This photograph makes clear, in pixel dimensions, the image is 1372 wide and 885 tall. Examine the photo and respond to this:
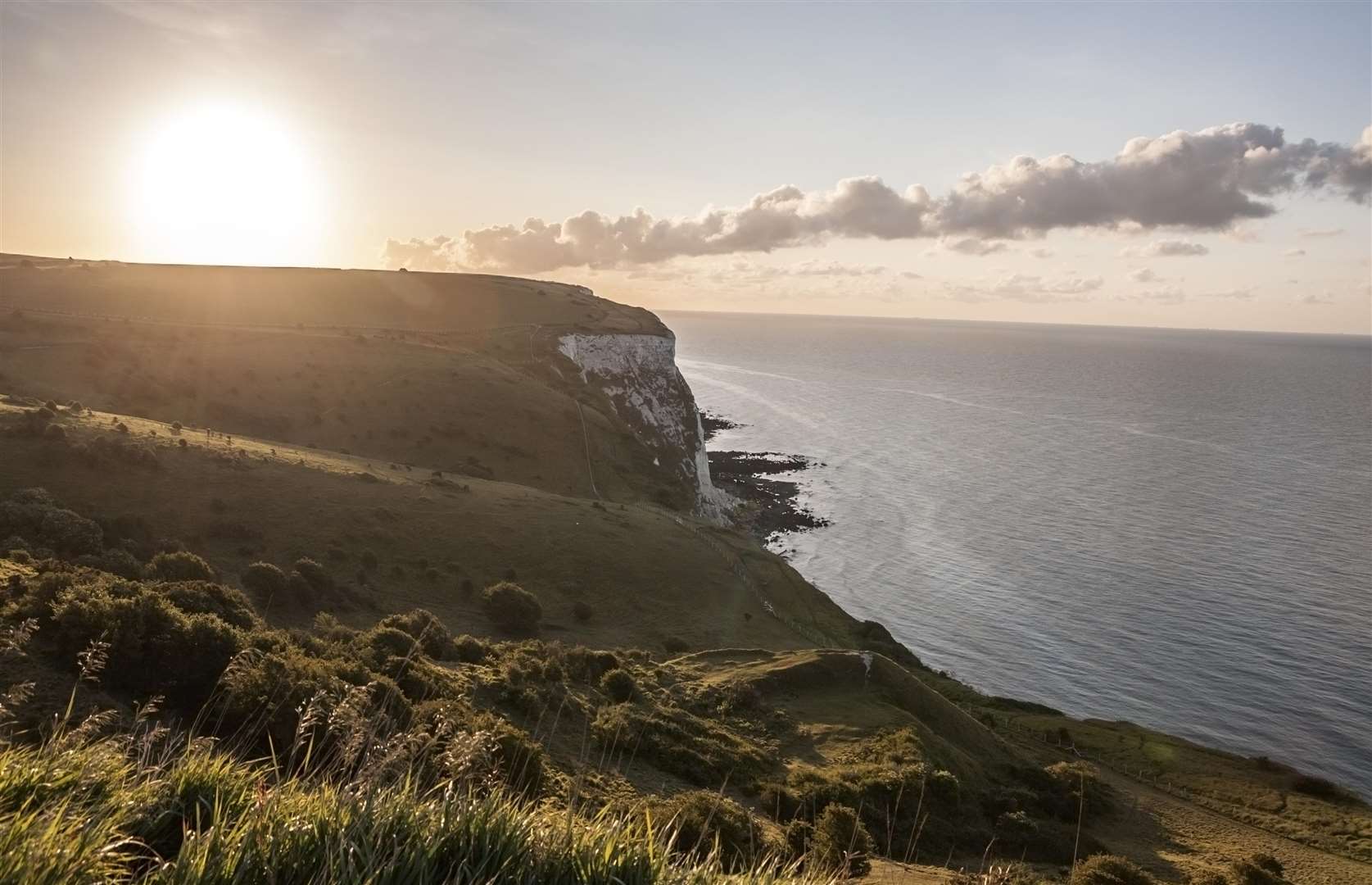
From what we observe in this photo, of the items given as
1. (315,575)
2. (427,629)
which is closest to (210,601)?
(427,629)

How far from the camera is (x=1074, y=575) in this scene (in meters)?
75.2

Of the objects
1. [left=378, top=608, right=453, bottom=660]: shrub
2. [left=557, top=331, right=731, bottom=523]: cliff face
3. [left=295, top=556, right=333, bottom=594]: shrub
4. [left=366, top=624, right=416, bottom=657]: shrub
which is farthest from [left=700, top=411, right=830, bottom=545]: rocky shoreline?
[left=366, top=624, right=416, bottom=657]: shrub

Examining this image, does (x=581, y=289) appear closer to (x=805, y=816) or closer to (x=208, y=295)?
(x=208, y=295)

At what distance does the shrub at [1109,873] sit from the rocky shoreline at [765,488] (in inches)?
2504

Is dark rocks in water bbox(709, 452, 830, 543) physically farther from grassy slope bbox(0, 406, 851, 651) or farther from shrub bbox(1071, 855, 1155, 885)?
shrub bbox(1071, 855, 1155, 885)

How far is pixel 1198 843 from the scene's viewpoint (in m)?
28.9

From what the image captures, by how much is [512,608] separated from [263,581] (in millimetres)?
10616

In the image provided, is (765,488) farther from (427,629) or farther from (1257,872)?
(427,629)

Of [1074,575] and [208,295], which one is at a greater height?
[208,295]

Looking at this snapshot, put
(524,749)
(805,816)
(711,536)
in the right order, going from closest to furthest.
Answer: (524,749), (805,816), (711,536)

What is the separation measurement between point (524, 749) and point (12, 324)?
3028 inches

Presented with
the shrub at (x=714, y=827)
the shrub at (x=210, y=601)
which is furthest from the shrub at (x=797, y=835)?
the shrub at (x=210, y=601)

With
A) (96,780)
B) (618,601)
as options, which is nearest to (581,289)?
(618,601)

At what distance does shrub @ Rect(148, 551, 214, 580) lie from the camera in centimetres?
2831
